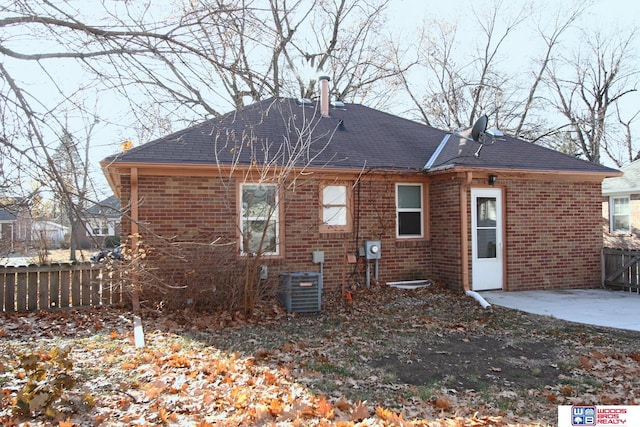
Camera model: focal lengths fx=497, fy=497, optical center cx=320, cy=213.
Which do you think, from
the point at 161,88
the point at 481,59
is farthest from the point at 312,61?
the point at 481,59

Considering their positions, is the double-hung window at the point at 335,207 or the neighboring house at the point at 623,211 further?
the neighboring house at the point at 623,211

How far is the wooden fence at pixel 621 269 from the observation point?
11703 mm

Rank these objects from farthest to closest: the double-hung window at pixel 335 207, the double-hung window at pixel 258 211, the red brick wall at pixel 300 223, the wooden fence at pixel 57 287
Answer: the double-hung window at pixel 335 207 → the double-hung window at pixel 258 211 → the red brick wall at pixel 300 223 → the wooden fence at pixel 57 287

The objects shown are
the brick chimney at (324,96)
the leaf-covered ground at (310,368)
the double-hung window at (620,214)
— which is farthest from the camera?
the double-hung window at (620,214)

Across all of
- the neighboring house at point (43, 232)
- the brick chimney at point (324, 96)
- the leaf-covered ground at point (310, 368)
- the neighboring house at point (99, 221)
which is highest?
the brick chimney at point (324, 96)

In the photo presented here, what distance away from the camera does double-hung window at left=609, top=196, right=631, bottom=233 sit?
17828mm

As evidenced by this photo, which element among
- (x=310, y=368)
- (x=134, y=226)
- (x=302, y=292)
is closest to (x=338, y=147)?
(x=302, y=292)

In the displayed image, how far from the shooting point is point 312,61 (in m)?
18.5

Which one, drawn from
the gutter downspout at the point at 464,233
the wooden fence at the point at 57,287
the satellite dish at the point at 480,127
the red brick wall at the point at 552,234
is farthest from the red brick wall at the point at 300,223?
the satellite dish at the point at 480,127

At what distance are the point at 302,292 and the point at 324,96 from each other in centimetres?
608

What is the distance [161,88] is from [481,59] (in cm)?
2836

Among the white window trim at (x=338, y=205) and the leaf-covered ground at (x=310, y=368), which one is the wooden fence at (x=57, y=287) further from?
the white window trim at (x=338, y=205)

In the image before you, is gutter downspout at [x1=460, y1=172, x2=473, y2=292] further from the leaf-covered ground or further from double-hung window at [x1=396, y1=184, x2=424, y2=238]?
the leaf-covered ground

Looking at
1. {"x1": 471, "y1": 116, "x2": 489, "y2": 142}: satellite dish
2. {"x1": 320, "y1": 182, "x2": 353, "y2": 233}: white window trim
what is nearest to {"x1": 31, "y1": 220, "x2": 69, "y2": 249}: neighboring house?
{"x1": 320, "y1": 182, "x2": 353, "y2": 233}: white window trim
